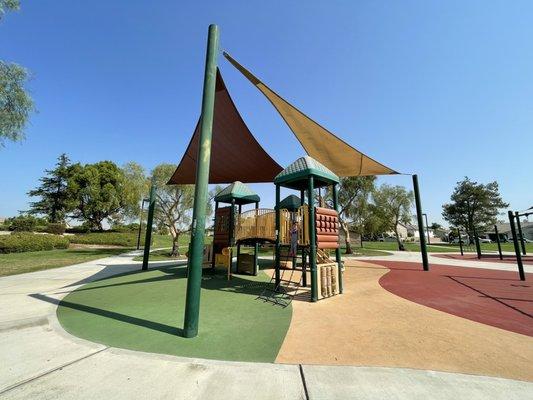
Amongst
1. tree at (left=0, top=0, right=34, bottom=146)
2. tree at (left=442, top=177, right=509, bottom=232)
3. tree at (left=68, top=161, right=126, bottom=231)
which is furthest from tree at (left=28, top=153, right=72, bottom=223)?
tree at (left=442, top=177, right=509, bottom=232)

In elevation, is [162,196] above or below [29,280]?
above

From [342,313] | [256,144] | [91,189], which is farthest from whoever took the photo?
[91,189]

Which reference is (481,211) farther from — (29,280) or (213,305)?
(29,280)

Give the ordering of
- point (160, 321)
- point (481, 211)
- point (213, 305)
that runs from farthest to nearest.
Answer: point (481, 211) < point (213, 305) < point (160, 321)

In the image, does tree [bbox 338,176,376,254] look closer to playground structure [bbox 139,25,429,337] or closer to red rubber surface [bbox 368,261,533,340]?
playground structure [bbox 139,25,429,337]

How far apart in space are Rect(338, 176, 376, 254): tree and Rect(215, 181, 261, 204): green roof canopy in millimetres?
15949

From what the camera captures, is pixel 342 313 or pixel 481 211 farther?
pixel 481 211

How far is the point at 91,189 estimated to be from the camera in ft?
130

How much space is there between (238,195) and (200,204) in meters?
8.53

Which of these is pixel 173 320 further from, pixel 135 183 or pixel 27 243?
pixel 27 243

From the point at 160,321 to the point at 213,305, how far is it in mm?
1635

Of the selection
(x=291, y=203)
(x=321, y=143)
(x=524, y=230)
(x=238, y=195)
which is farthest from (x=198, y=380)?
(x=524, y=230)

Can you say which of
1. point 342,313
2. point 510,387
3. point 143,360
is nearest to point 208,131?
point 143,360

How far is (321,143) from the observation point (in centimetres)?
1144
